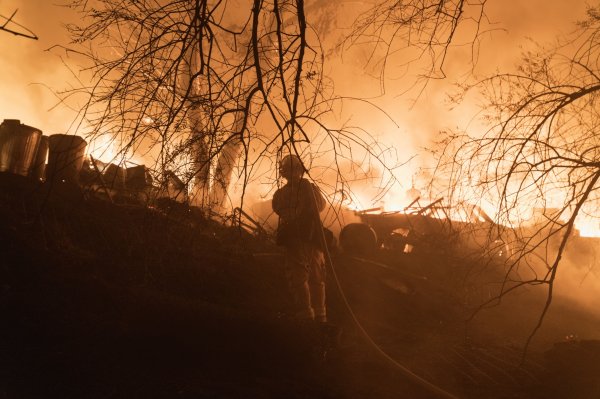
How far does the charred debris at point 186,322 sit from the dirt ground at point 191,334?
2 cm

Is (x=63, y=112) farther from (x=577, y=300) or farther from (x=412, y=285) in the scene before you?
(x=577, y=300)

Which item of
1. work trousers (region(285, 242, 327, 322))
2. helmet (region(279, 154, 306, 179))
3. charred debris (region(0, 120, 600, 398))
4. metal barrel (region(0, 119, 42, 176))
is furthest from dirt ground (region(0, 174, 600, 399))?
metal barrel (region(0, 119, 42, 176))

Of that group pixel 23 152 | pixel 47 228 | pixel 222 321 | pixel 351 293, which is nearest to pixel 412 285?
pixel 351 293

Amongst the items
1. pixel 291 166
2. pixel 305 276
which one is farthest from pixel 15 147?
pixel 291 166

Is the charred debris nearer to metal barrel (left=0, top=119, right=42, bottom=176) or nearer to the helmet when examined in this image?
metal barrel (left=0, top=119, right=42, bottom=176)

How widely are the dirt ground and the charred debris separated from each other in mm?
17

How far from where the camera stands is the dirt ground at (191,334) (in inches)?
120

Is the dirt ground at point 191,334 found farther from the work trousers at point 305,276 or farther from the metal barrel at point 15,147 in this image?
the metal barrel at point 15,147

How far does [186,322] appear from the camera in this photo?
3707 millimetres

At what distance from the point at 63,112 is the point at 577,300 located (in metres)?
21.4

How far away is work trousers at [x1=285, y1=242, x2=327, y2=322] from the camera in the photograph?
5.60 meters

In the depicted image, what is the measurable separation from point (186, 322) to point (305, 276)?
2.24 meters

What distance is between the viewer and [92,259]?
577 cm

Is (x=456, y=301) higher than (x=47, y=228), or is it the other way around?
(x=47, y=228)
